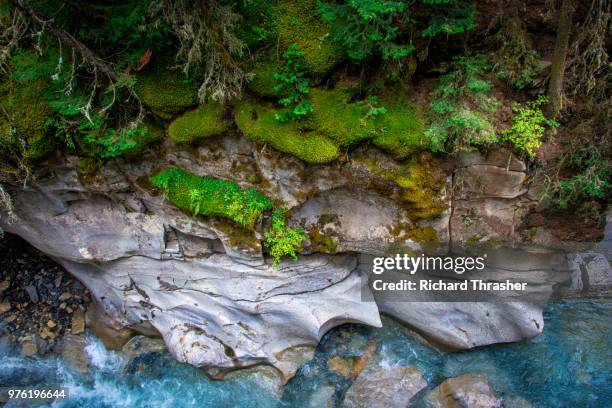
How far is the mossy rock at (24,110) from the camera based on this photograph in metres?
6.30

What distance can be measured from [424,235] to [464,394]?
136 inches

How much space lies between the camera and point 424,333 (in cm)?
849

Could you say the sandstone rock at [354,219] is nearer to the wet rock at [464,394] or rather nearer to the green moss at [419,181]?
the green moss at [419,181]

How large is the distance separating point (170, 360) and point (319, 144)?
643 cm

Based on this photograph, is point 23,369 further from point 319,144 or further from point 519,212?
point 519,212

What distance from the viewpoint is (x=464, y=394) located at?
7609 millimetres

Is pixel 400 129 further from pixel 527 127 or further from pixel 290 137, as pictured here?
pixel 527 127

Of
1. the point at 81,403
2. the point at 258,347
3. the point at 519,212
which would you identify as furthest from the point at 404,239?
the point at 81,403

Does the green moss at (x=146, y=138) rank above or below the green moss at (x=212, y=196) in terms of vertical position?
above

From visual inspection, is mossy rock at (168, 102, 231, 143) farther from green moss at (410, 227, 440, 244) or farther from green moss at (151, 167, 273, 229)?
green moss at (410, 227, 440, 244)

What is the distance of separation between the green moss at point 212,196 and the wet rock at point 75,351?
16.1 ft

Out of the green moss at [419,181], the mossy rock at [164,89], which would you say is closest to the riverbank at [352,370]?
the green moss at [419,181]

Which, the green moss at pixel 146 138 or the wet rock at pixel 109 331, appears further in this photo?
the wet rock at pixel 109 331

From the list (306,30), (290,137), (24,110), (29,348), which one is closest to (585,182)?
(290,137)
